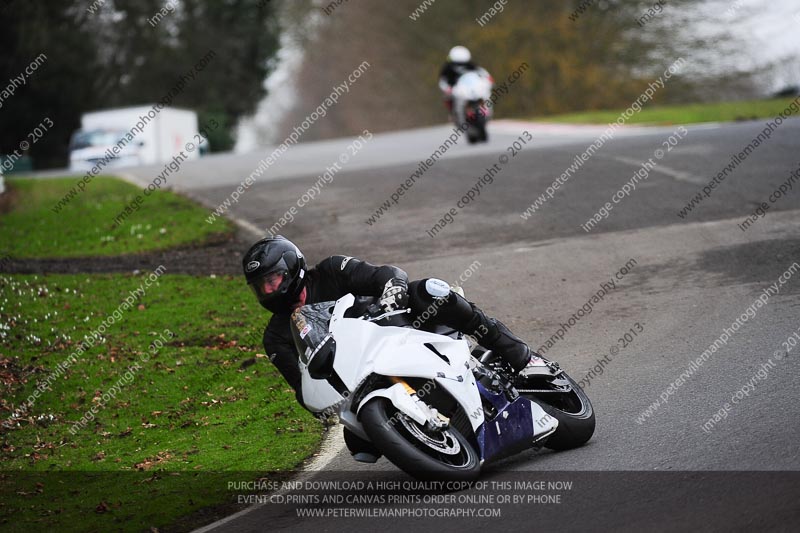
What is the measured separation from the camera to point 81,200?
69.2 ft

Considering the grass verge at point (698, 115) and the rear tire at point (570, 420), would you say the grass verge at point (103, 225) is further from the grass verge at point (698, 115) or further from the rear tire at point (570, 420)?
the grass verge at point (698, 115)

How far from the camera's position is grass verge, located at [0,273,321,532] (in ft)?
26.1

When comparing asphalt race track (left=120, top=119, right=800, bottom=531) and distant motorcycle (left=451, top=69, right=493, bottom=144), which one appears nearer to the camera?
asphalt race track (left=120, top=119, right=800, bottom=531)

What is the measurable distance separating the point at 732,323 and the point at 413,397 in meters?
4.45

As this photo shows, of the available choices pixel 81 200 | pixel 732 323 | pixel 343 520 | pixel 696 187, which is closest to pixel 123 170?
pixel 81 200

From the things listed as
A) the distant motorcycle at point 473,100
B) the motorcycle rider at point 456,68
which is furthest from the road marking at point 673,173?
the motorcycle rider at point 456,68

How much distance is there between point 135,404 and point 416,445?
15.4 ft

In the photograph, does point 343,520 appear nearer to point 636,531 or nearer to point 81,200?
point 636,531

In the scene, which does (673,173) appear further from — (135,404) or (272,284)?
(272,284)

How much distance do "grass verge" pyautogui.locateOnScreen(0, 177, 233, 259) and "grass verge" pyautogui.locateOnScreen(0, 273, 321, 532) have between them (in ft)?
7.17

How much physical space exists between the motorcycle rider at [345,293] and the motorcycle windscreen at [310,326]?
27 centimetres

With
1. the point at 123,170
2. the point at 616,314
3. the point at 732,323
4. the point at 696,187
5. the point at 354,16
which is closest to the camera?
the point at 732,323

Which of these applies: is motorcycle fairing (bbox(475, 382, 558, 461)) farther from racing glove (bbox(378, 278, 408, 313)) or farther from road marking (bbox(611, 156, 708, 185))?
road marking (bbox(611, 156, 708, 185))

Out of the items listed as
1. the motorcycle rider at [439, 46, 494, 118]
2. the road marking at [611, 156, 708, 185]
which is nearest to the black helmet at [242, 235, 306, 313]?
the road marking at [611, 156, 708, 185]
